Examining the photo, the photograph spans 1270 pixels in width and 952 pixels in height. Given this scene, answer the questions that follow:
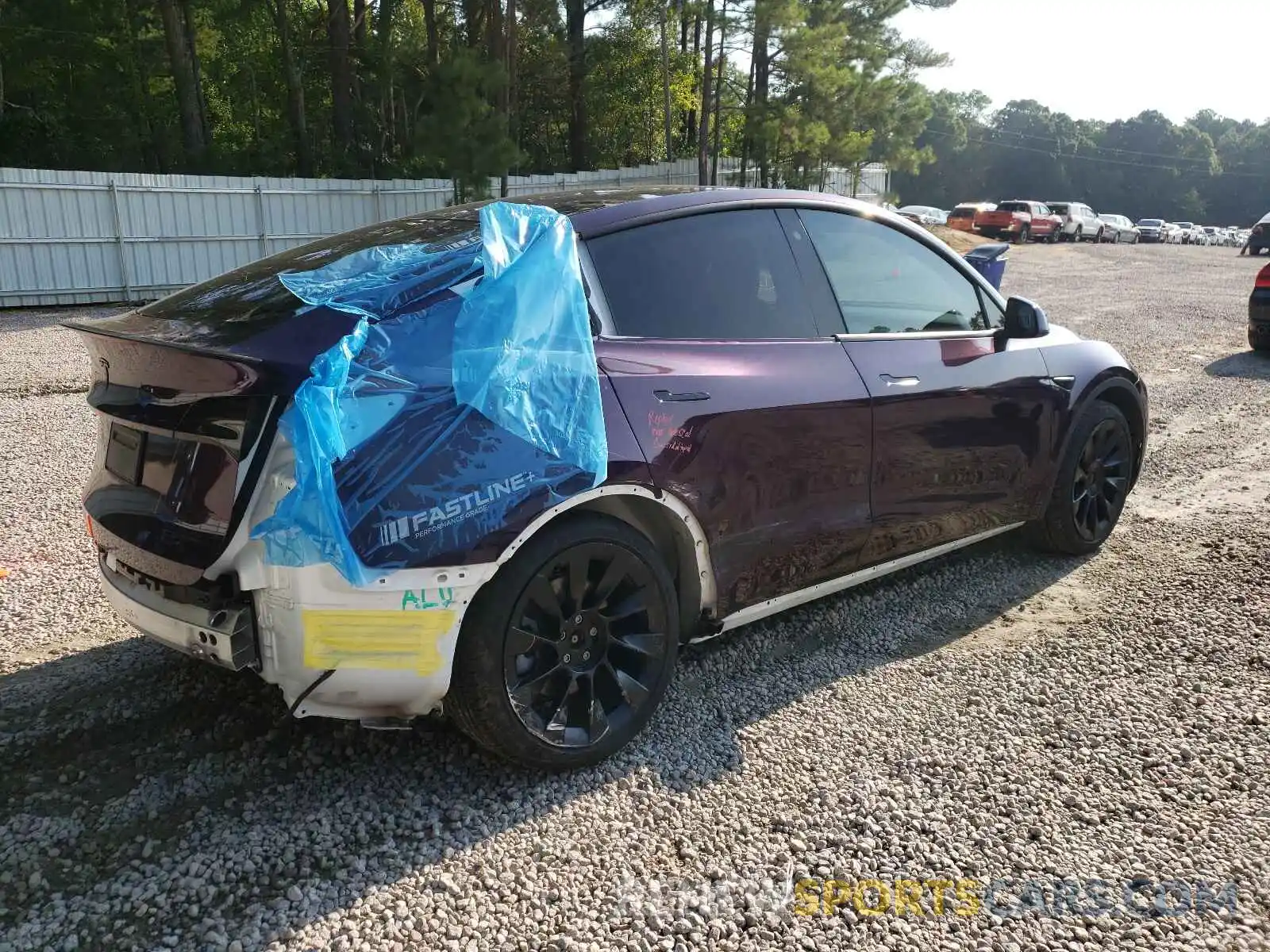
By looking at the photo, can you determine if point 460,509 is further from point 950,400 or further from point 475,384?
point 950,400

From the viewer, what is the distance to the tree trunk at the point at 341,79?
23.4 meters

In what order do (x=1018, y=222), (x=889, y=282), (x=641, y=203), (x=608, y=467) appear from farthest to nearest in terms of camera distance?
(x=1018, y=222) < (x=889, y=282) < (x=641, y=203) < (x=608, y=467)

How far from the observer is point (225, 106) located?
107 feet

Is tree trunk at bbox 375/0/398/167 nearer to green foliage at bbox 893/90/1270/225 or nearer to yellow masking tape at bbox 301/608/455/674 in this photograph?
yellow masking tape at bbox 301/608/455/674

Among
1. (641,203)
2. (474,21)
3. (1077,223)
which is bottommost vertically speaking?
(1077,223)

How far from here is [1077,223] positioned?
43906mm

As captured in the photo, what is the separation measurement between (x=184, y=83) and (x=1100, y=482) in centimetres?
2148

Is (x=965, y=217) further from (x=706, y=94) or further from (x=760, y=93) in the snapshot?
(x=706, y=94)

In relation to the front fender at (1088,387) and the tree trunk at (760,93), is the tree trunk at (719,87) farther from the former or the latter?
the front fender at (1088,387)

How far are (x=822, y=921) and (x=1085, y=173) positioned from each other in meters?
A: 111

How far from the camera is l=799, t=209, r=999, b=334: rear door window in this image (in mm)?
3828

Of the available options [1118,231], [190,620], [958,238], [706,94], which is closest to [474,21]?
[706,94]

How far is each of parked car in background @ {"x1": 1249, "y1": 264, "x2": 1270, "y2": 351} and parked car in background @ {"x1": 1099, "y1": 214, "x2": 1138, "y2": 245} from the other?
128ft

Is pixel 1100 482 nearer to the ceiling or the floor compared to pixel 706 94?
nearer to the floor
